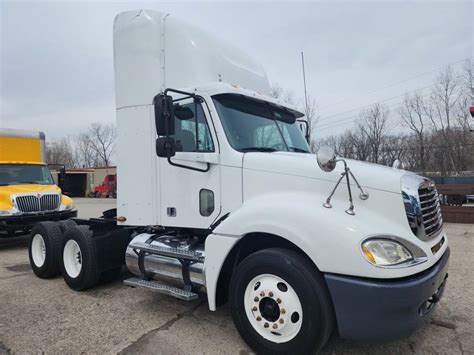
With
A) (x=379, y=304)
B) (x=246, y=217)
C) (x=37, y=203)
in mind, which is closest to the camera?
(x=379, y=304)

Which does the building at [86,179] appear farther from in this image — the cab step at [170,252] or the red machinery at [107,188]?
the cab step at [170,252]

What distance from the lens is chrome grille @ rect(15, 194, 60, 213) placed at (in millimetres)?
9148

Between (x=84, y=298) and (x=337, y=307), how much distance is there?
12.2ft

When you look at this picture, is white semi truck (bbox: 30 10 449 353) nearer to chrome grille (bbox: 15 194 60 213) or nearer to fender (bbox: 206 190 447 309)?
fender (bbox: 206 190 447 309)

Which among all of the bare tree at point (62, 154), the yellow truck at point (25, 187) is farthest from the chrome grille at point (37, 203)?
the bare tree at point (62, 154)

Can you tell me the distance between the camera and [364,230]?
2.91 m

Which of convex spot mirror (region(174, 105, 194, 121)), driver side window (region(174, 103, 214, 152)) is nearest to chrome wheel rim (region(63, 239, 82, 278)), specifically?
driver side window (region(174, 103, 214, 152))

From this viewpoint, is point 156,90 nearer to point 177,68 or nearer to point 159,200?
point 177,68

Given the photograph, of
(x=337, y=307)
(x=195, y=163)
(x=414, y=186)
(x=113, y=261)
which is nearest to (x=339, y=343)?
(x=337, y=307)

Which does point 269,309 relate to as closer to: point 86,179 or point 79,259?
point 79,259

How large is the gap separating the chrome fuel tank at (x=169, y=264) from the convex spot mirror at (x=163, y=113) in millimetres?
1420

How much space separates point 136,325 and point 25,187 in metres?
7.31

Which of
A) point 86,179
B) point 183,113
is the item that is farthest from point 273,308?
point 86,179

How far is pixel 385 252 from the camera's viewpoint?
285 centimetres
